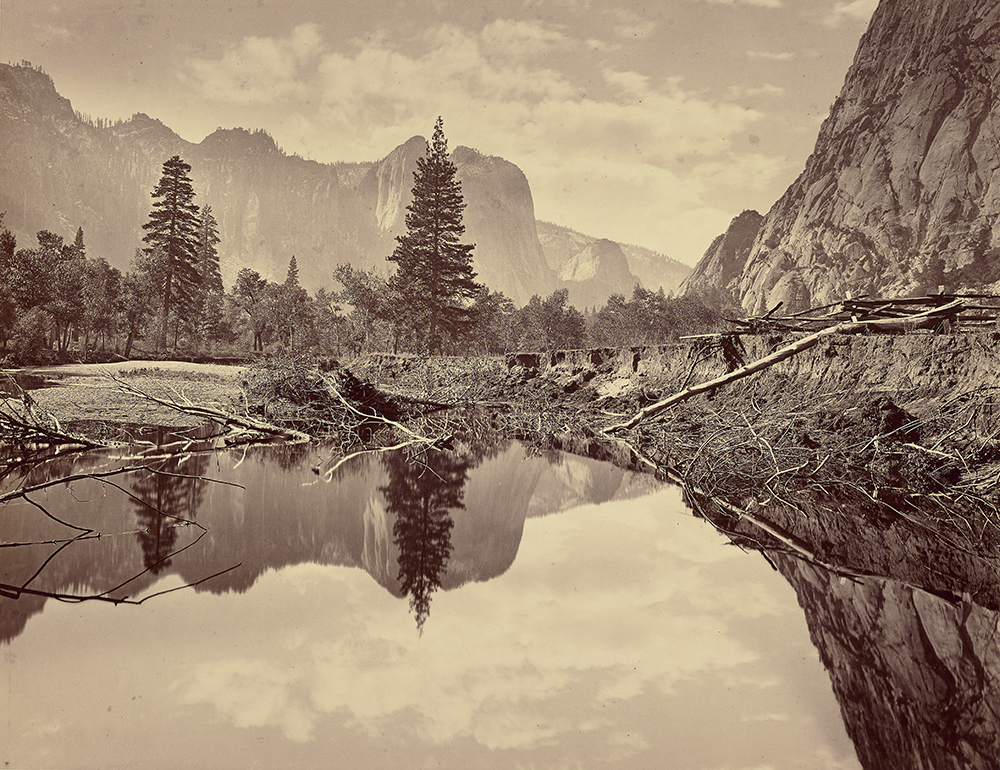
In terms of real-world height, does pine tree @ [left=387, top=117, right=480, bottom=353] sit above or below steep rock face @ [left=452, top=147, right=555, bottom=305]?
below

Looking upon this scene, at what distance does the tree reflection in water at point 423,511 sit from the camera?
2.31 m

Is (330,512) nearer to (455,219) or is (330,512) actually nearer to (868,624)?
(868,624)

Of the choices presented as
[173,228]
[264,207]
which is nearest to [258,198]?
[264,207]

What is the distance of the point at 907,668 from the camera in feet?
5.45

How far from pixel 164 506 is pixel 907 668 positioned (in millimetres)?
3718

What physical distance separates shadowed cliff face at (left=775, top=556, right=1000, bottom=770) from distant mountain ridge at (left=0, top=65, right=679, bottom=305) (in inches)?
4560

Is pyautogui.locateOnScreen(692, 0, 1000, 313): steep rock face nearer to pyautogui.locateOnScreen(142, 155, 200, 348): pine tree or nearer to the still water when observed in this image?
pyautogui.locateOnScreen(142, 155, 200, 348): pine tree

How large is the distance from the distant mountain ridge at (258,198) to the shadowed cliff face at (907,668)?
116 meters

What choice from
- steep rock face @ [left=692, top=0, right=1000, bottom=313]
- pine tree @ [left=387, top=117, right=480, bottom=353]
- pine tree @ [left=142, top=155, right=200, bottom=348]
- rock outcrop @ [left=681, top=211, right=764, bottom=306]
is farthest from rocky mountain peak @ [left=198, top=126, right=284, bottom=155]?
pine tree @ [left=387, top=117, right=480, bottom=353]

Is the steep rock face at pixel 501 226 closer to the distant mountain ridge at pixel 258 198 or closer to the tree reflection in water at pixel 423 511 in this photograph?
the distant mountain ridge at pixel 258 198

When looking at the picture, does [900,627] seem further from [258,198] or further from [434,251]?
[258,198]

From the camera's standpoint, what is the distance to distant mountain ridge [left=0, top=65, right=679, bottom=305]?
105 metres

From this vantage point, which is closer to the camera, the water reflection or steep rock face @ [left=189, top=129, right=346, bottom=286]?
the water reflection

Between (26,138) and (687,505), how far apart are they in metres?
125
